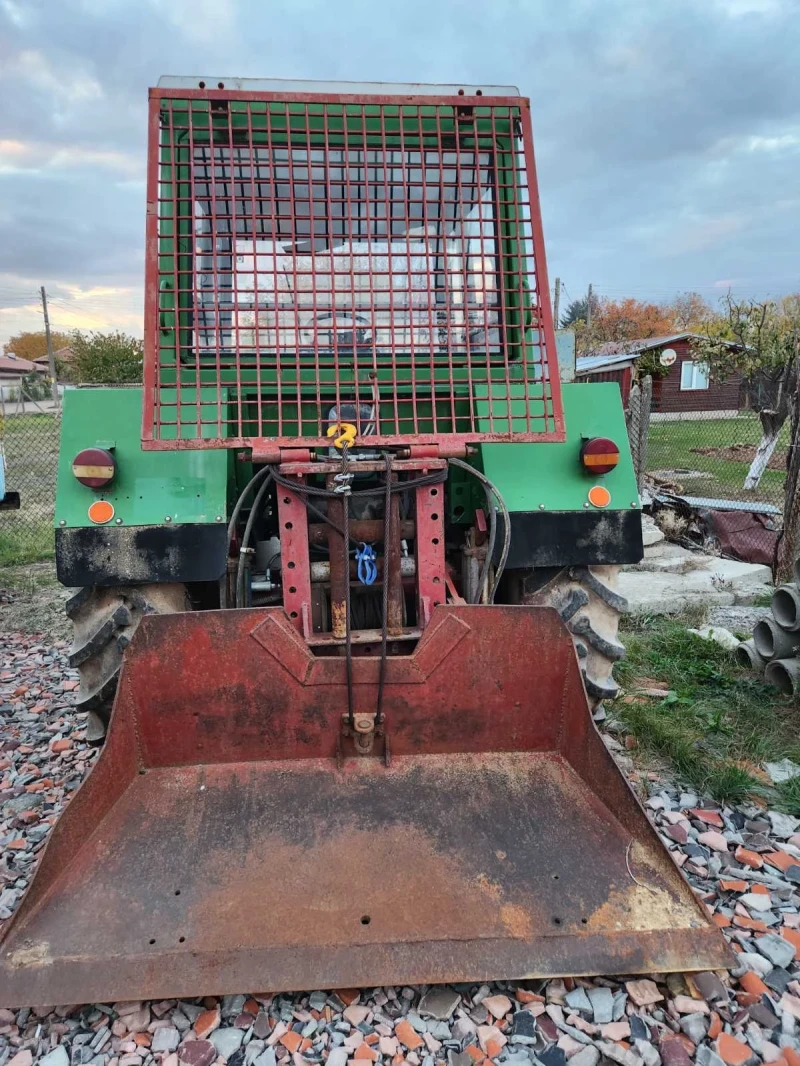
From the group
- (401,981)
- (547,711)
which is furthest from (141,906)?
(547,711)

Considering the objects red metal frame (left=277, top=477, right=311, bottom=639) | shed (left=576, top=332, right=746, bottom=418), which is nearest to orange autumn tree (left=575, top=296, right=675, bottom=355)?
shed (left=576, top=332, right=746, bottom=418)

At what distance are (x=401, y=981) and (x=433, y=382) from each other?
170 centimetres

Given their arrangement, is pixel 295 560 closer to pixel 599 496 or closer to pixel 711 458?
pixel 599 496

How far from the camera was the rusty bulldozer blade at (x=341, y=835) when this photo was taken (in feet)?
5.73

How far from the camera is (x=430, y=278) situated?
2461 mm

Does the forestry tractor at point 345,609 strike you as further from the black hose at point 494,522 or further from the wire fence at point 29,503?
the wire fence at point 29,503

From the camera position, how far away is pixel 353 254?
2439 mm

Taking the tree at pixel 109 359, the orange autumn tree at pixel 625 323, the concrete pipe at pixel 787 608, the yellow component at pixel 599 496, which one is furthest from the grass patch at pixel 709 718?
the orange autumn tree at pixel 625 323

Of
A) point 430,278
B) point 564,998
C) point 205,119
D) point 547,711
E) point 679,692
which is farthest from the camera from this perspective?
point 679,692

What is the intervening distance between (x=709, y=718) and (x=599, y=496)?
1.54 metres

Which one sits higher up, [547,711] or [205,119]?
[205,119]

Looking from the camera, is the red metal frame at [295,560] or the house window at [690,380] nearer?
the red metal frame at [295,560]

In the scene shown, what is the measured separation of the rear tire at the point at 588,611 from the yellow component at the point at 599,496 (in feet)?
0.87

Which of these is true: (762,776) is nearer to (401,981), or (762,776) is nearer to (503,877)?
(503,877)
